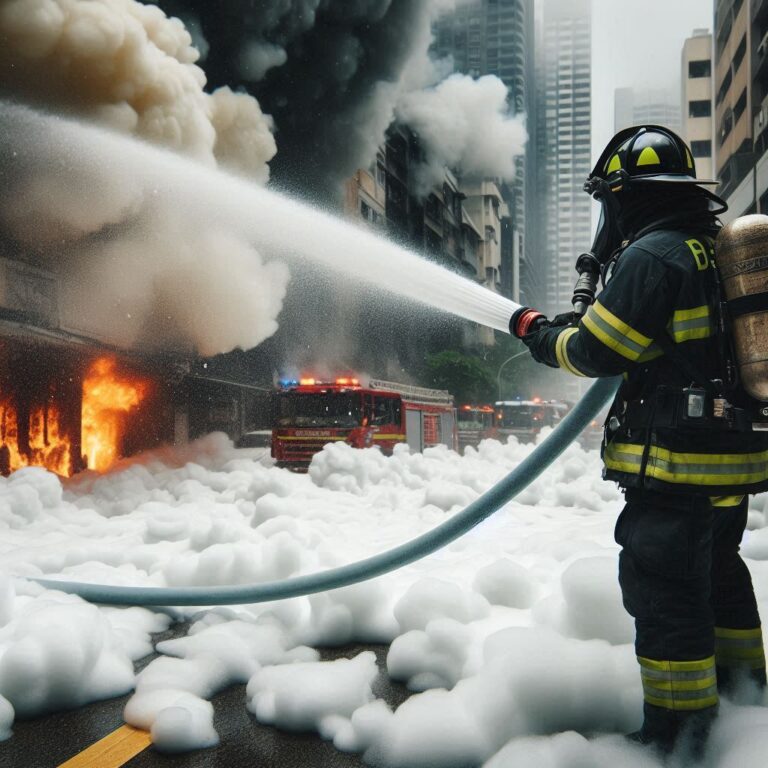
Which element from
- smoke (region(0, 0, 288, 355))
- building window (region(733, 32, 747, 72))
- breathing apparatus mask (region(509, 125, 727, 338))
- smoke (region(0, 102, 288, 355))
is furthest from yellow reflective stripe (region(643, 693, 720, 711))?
building window (region(733, 32, 747, 72))

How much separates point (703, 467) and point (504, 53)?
9555cm

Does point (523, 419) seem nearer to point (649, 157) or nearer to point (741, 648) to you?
point (741, 648)

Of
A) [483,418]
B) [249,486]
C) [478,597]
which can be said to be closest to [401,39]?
[483,418]

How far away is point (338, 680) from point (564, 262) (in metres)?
129

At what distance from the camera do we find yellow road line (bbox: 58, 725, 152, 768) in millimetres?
2094

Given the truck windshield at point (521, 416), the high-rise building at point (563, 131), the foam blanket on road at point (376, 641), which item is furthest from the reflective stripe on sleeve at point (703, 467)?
the high-rise building at point (563, 131)

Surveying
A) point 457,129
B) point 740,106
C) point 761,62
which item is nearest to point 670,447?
point 761,62

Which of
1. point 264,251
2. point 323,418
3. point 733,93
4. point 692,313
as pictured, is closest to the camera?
point 692,313

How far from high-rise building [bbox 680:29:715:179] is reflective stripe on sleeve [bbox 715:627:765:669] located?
48.1m

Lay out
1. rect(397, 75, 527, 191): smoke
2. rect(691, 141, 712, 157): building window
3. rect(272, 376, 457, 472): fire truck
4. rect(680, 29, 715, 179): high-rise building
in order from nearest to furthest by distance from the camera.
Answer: rect(272, 376, 457, 472): fire truck < rect(397, 75, 527, 191): smoke < rect(680, 29, 715, 179): high-rise building < rect(691, 141, 712, 157): building window

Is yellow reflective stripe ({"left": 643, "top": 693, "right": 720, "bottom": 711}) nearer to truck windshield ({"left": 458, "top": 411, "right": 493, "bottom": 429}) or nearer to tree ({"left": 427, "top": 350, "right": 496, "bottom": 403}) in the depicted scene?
truck windshield ({"left": 458, "top": 411, "right": 493, "bottom": 429})

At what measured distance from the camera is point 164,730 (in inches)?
86.1

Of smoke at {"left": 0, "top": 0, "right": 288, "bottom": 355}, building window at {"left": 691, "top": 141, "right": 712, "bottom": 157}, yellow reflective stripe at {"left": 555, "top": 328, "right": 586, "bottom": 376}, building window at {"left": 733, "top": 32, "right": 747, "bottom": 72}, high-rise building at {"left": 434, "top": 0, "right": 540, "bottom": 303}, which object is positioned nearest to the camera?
yellow reflective stripe at {"left": 555, "top": 328, "right": 586, "bottom": 376}

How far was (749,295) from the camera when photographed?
5.71 feet
